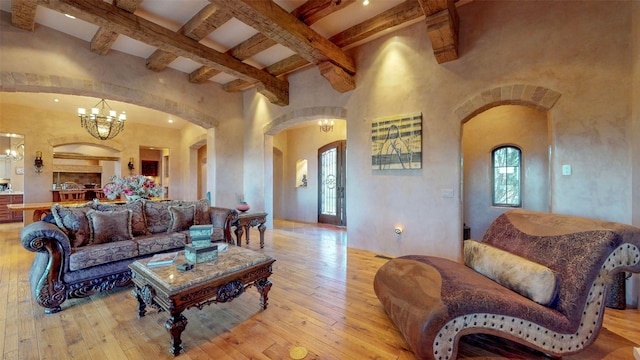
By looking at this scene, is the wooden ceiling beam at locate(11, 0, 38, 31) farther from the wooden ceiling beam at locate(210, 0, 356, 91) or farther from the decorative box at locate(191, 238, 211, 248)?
the decorative box at locate(191, 238, 211, 248)

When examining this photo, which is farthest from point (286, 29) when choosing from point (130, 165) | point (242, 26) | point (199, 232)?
point (130, 165)

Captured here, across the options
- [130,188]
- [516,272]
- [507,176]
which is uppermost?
[507,176]

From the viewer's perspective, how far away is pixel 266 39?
164 inches

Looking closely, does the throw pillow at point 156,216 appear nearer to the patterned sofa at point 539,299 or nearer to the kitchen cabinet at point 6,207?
the patterned sofa at point 539,299

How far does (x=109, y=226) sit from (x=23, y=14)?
122 inches

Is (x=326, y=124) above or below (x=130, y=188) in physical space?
above

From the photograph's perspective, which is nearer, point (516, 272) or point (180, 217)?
point (516, 272)

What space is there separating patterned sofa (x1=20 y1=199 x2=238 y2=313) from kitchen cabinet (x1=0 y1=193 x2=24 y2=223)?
7160 mm

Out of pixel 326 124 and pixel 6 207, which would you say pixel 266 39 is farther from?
pixel 6 207

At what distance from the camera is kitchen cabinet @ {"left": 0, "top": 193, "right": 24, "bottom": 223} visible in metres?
7.14

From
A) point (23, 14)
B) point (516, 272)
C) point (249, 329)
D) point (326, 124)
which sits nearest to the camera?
point (516, 272)

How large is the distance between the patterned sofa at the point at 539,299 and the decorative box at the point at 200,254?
1675 millimetres

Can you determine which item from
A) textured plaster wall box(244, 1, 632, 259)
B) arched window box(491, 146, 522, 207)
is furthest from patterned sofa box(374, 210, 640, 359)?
arched window box(491, 146, 522, 207)

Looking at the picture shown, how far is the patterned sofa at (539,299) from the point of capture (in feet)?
5.35
